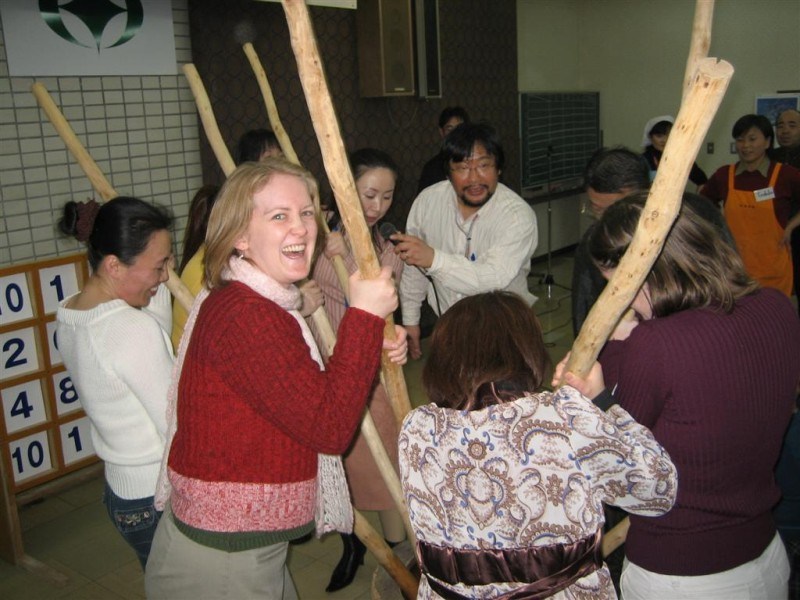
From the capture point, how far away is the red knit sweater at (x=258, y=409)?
3.95 feet

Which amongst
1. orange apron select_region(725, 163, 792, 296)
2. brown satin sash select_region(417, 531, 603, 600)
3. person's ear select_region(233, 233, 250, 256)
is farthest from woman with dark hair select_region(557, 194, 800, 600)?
orange apron select_region(725, 163, 792, 296)

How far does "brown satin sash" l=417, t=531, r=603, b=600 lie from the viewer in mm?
1203

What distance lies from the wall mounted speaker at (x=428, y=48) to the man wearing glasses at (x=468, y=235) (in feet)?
8.43

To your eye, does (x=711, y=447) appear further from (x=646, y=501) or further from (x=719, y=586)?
(x=719, y=586)

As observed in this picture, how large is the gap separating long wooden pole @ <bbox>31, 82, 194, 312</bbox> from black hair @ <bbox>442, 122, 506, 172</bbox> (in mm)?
1064

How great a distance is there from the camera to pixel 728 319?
127 centimetres

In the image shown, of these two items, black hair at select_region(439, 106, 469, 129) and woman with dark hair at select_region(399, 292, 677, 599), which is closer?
woman with dark hair at select_region(399, 292, 677, 599)

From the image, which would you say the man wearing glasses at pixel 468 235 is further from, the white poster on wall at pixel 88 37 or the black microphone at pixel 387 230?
the white poster on wall at pixel 88 37

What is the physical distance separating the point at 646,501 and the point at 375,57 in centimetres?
394

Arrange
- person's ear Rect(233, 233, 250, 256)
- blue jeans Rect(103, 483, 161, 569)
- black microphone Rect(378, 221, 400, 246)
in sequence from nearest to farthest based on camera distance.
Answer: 1. person's ear Rect(233, 233, 250, 256)
2. blue jeans Rect(103, 483, 161, 569)
3. black microphone Rect(378, 221, 400, 246)

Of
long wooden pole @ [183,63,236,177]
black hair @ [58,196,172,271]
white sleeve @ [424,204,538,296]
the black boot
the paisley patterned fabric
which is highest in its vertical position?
long wooden pole @ [183,63,236,177]

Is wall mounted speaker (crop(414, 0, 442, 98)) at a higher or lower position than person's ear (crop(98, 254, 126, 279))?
higher

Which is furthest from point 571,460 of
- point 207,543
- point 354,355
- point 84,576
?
point 84,576

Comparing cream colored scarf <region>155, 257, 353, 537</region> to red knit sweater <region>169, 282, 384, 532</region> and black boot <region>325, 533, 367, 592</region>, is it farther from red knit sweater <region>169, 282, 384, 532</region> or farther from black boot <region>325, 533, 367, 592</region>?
black boot <region>325, 533, 367, 592</region>
